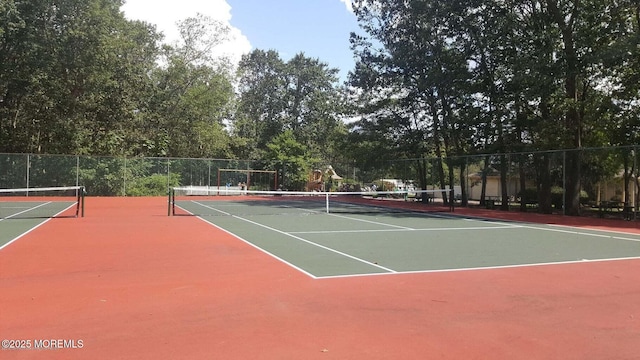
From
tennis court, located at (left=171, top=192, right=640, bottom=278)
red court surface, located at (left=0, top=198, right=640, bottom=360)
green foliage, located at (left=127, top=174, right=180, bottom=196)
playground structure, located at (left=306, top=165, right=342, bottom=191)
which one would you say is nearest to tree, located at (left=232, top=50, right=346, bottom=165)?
playground structure, located at (left=306, top=165, right=342, bottom=191)

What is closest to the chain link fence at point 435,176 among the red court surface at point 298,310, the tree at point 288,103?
the red court surface at point 298,310

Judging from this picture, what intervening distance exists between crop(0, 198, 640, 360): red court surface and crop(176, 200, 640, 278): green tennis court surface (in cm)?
70

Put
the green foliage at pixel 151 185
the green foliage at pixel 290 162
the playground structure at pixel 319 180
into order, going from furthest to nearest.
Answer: the playground structure at pixel 319 180
the green foliage at pixel 290 162
the green foliage at pixel 151 185

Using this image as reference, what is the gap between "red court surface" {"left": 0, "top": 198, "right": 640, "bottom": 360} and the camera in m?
Answer: 4.64

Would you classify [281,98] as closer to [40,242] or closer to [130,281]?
[40,242]

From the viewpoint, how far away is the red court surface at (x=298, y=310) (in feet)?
15.2

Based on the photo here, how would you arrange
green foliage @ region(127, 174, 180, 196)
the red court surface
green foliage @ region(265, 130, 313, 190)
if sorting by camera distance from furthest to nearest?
1. green foliage @ region(265, 130, 313, 190)
2. green foliage @ region(127, 174, 180, 196)
3. the red court surface

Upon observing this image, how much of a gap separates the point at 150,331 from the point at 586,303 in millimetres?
5419

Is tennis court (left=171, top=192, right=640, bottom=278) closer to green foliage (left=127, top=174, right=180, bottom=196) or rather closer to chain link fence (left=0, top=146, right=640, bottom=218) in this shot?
chain link fence (left=0, top=146, right=640, bottom=218)

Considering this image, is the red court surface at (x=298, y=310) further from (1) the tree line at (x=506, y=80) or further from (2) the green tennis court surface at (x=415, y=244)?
(1) the tree line at (x=506, y=80)

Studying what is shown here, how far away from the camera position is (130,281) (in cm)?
747

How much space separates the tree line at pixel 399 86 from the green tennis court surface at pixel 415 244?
28.6 feet

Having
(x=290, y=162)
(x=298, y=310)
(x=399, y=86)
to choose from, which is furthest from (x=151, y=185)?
(x=298, y=310)

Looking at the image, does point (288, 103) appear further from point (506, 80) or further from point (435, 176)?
point (506, 80)
